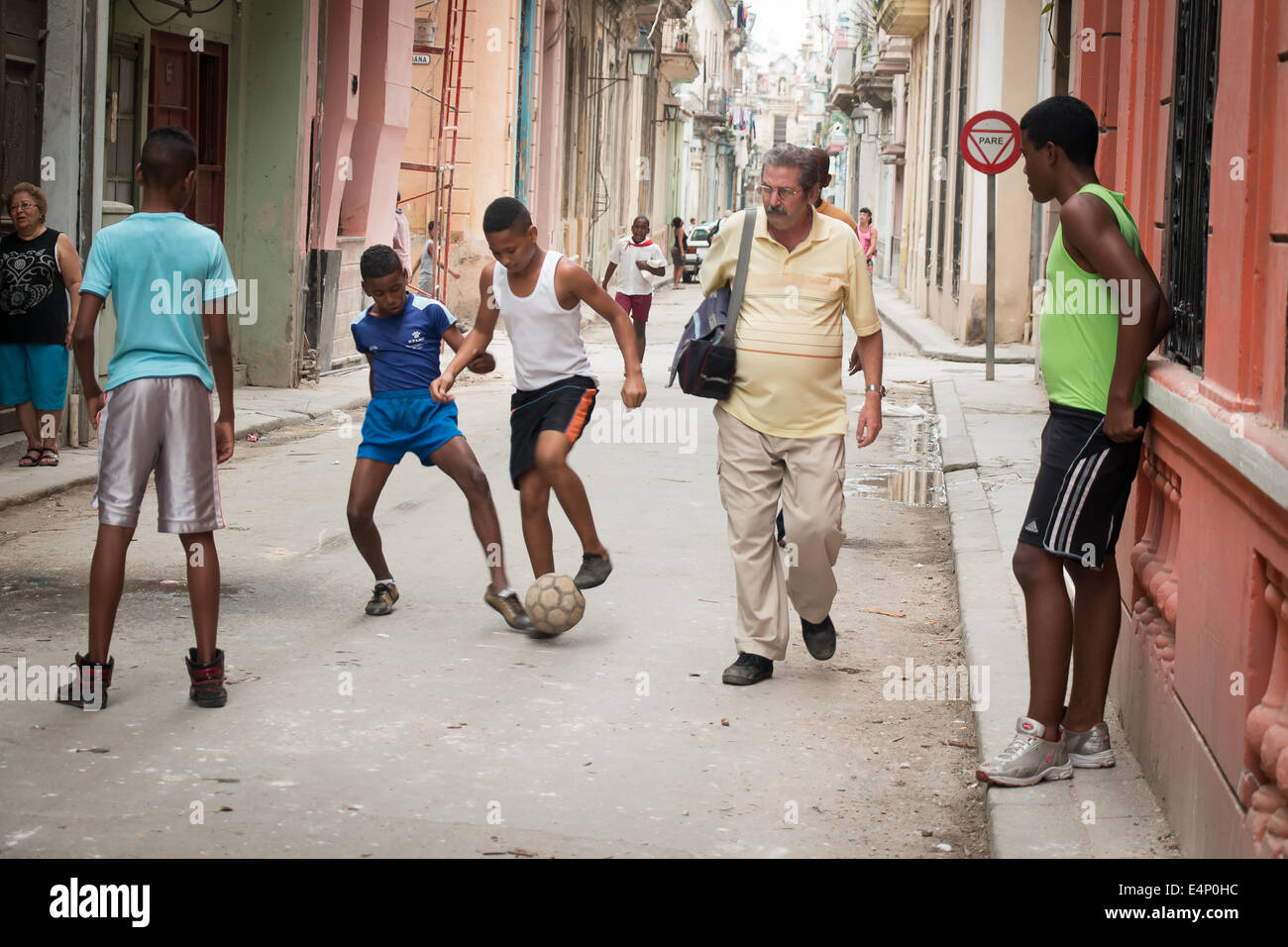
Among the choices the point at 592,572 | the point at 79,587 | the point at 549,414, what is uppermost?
the point at 549,414

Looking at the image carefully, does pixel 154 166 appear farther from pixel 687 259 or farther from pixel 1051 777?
pixel 687 259

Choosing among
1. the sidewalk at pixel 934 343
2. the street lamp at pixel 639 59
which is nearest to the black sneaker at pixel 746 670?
the sidewalk at pixel 934 343

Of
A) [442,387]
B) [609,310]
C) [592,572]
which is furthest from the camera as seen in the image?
[592,572]

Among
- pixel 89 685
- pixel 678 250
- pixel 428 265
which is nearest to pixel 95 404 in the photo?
pixel 89 685

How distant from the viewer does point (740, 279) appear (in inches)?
237

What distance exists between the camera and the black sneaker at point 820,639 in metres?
6.25

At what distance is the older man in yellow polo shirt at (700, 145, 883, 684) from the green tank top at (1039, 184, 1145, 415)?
1.30 m

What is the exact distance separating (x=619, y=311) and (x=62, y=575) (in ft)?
9.50

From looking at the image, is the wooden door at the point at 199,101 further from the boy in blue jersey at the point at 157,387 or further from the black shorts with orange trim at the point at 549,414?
the boy in blue jersey at the point at 157,387

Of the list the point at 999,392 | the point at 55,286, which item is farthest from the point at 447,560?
the point at 999,392

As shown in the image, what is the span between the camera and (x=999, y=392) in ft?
53.2

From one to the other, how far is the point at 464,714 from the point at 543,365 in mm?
1817

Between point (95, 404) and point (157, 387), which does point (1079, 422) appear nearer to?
point (157, 387)

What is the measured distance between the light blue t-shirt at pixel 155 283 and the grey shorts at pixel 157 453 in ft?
0.21
